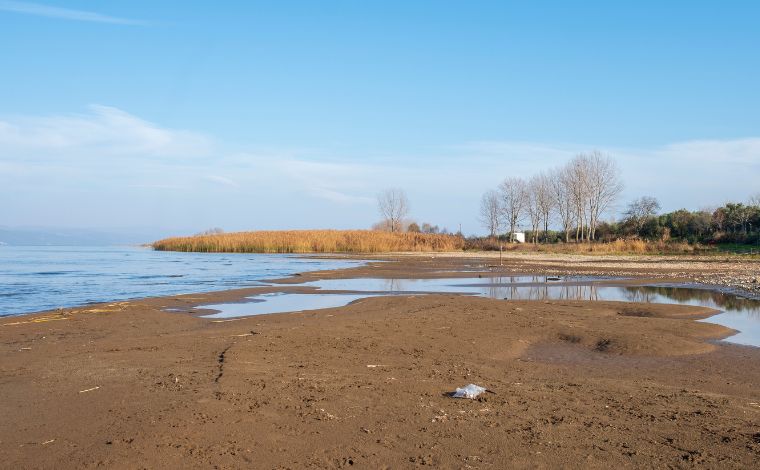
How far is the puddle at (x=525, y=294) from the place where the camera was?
1550 centimetres

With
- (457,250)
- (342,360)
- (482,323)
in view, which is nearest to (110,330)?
(342,360)

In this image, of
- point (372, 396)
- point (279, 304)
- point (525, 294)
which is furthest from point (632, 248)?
point (372, 396)

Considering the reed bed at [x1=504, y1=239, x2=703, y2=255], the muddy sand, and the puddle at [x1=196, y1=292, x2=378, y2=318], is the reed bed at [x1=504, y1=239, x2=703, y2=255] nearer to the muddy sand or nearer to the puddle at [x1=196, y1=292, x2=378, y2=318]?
the puddle at [x1=196, y1=292, x2=378, y2=318]

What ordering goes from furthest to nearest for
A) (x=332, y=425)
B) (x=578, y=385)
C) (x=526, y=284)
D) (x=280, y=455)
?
1. (x=526, y=284)
2. (x=578, y=385)
3. (x=332, y=425)
4. (x=280, y=455)

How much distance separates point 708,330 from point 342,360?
8.14 meters

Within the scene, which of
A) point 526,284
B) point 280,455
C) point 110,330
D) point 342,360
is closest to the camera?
point 280,455

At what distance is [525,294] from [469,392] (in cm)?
1458

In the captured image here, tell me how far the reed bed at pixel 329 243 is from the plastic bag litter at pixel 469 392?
55.9 meters

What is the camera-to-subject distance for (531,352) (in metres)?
10.4

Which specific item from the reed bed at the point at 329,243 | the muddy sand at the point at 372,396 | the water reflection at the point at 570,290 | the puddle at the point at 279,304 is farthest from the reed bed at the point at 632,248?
the muddy sand at the point at 372,396

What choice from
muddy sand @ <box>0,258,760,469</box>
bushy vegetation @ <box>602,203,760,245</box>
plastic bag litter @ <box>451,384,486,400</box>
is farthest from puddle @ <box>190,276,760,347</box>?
bushy vegetation @ <box>602,203,760,245</box>

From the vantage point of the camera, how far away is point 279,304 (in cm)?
1748

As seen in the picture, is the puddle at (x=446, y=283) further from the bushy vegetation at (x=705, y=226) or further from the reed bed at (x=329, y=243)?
the reed bed at (x=329, y=243)

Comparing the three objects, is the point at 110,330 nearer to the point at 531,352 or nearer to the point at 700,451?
the point at 531,352
